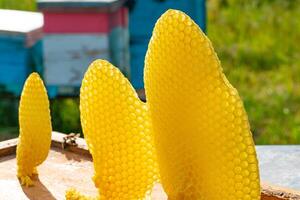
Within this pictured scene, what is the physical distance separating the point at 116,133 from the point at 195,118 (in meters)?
0.15

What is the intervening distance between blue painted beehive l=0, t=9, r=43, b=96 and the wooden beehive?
1.39 metres

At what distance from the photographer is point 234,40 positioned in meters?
3.71

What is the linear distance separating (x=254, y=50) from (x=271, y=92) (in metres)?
0.43

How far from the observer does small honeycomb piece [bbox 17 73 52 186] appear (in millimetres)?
1153

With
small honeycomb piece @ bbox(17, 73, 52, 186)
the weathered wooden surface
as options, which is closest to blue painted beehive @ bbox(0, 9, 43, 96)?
the weathered wooden surface

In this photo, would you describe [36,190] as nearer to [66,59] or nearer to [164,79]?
[164,79]

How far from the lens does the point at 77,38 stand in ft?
9.00

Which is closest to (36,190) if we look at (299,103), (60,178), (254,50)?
(60,178)

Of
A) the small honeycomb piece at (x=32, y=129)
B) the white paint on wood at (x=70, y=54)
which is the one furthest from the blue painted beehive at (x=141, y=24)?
the small honeycomb piece at (x=32, y=129)

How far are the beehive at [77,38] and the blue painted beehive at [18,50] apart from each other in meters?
0.05

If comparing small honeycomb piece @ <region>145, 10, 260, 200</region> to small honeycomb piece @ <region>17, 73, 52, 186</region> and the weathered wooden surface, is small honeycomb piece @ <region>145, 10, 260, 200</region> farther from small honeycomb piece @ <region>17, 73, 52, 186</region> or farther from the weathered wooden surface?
the weathered wooden surface

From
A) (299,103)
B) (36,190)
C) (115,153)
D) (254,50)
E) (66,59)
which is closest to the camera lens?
(115,153)

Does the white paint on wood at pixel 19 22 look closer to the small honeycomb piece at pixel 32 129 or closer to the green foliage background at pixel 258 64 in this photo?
the green foliage background at pixel 258 64

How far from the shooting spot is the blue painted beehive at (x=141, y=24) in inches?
114
